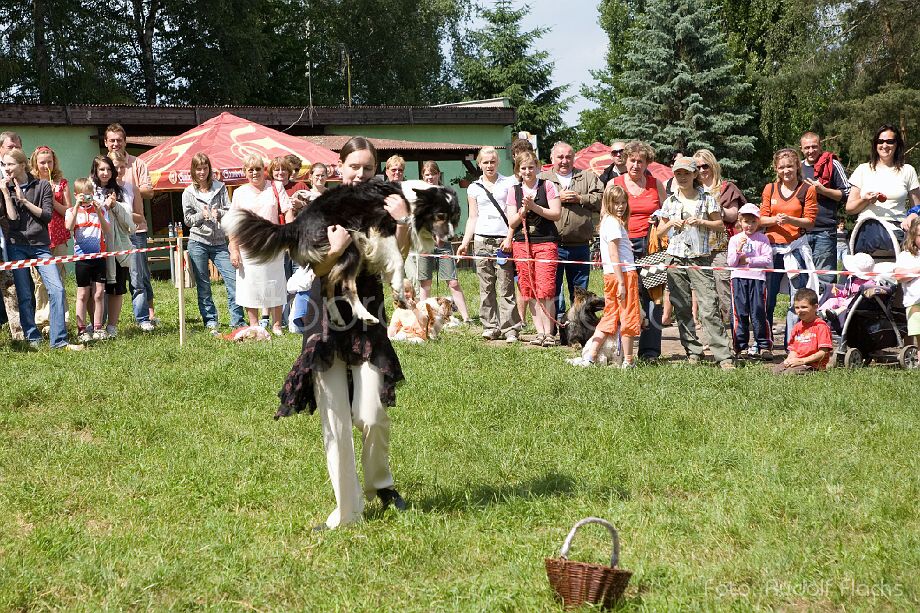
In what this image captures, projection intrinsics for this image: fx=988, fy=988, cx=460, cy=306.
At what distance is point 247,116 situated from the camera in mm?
25781

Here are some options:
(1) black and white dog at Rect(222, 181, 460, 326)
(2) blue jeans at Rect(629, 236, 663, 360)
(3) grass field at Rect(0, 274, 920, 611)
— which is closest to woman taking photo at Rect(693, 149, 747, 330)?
(2) blue jeans at Rect(629, 236, 663, 360)

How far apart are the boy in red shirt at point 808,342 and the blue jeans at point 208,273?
20.3ft

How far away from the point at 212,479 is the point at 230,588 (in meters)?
1.67

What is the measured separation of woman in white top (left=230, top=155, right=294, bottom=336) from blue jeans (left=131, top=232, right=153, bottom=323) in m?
1.17

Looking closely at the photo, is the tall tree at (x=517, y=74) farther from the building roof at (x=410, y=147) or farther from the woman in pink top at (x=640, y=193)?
the woman in pink top at (x=640, y=193)

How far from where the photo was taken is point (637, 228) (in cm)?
1048

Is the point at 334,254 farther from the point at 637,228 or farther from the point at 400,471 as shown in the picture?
the point at 637,228

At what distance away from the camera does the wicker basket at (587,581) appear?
13.0 ft

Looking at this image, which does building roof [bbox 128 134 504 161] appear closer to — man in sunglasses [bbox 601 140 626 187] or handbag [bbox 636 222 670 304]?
man in sunglasses [bbox 601 140 626 187]

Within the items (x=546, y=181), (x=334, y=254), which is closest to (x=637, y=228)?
(x=546, y=181)

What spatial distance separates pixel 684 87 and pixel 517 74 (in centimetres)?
1586

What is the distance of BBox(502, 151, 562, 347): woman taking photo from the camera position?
10.6 metres

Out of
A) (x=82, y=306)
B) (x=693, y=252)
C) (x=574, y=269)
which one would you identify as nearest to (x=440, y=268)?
(x=574, y=269)

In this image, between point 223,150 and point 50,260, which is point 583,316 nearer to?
point 50,260
